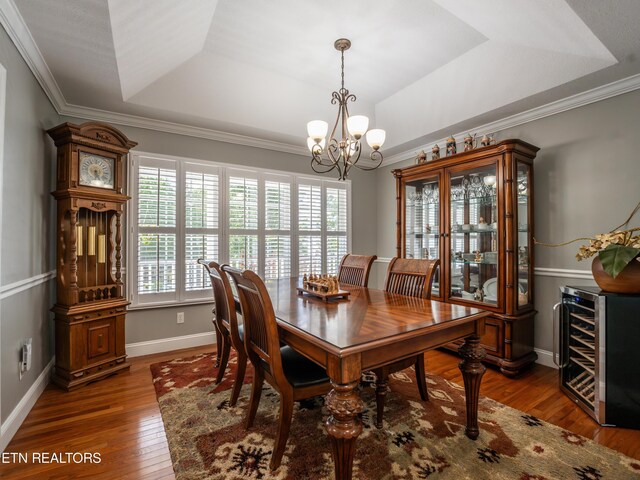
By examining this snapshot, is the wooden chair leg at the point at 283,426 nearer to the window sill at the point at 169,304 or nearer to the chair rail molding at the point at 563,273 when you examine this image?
the window sill at the point at 169,304

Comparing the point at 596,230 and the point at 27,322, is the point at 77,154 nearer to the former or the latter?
the point at 27,322

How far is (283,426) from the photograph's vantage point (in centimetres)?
164

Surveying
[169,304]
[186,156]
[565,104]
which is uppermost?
[565,104]

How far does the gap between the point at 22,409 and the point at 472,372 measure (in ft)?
9.56

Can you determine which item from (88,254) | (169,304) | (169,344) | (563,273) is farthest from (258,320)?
(563,273)

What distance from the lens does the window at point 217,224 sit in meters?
3.39

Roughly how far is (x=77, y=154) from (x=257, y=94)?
6.00ft

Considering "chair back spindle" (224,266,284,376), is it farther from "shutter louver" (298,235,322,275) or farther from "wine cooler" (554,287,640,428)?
"shutter louver" (298,235,322,275)

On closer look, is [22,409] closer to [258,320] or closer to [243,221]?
[258,320]

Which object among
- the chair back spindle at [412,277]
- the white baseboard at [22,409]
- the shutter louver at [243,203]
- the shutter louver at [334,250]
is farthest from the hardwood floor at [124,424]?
the shutter louver at [334,250]

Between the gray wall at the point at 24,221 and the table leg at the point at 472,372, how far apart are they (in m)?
2.72

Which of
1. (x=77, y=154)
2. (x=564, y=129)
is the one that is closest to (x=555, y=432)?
(x=564, y=129)

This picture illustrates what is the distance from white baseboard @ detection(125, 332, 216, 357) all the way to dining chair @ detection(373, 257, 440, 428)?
7.47ft

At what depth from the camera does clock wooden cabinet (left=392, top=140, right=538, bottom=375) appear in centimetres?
292
